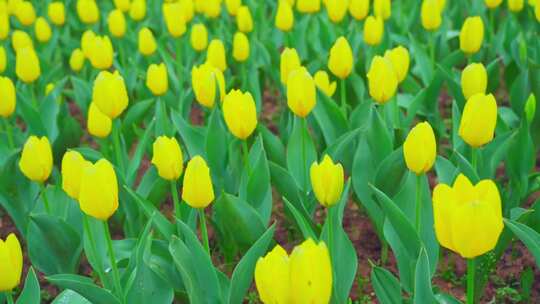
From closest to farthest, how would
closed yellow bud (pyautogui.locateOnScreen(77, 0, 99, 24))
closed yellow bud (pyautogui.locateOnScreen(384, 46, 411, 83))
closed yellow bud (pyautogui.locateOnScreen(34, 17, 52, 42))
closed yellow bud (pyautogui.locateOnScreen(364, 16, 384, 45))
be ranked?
1. closed yellow bud (pyautogui.locateOnScreen(384, 46, 411, 83))
2. closed yellow bud (pyautogui.locateOnScreen(364, 16, 384, 45))
3. closed yellow bud (pyautogui.locateOnScreen(34, 17, 52, 42))
4. closed yellow bud (pyautogui.locateOnScreen(77, 0, 99, 24))

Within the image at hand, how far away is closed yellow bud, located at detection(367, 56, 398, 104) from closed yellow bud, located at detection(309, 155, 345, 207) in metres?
0.69

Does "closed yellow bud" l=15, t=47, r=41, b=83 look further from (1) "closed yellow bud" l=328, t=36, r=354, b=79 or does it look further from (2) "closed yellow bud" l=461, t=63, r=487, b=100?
(2) "closed yellow bud" l=461, t=63, r=487, b=100

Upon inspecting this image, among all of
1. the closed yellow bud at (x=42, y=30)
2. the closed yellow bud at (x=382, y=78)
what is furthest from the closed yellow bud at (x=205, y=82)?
the closed yellow bud at (x=42, y=30)

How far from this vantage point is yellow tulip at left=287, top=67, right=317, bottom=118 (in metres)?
2.63

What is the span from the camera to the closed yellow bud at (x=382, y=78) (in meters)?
2.74

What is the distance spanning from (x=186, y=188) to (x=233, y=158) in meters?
0.92

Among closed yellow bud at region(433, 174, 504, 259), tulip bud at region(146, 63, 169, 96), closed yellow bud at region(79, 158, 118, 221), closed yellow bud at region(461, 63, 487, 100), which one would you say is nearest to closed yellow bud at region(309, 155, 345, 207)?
closed yellow bud at region(433, 174, 504, 259)

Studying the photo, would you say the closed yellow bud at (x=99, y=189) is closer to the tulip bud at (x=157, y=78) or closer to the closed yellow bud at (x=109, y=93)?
the closed yellow bud at (x=109, y=93)

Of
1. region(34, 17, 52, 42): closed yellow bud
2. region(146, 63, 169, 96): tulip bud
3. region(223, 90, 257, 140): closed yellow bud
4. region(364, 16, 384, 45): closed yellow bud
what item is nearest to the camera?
region(223, 90, 257, 140): closed yellow bud

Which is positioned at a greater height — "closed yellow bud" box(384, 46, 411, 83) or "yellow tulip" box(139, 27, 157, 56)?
"closed yellow bud" box(384, 46, 411, 83)

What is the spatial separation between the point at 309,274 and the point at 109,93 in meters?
1.41

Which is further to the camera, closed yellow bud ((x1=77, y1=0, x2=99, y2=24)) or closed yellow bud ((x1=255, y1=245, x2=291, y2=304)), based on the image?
closed yellow bud ((x1=77, y1=0, x2=99, y2=24))

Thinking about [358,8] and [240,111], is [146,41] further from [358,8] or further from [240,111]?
[240,111]

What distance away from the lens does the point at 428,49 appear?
Result: 14.6 feet
